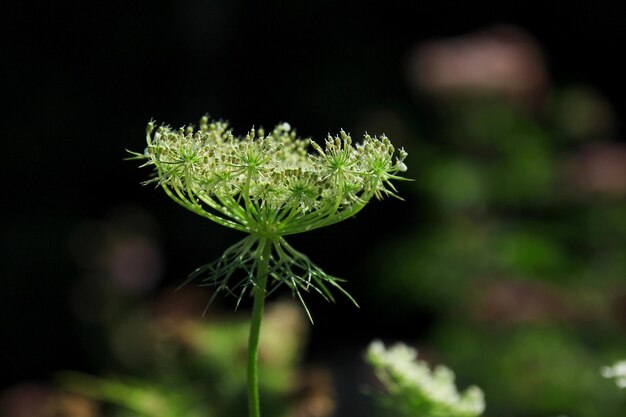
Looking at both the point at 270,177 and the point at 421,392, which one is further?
the point at 421,392

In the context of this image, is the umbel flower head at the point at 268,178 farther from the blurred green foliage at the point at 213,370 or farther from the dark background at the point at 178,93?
the dark background at the point at 178,93

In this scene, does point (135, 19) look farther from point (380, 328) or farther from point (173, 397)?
point (173, 397)

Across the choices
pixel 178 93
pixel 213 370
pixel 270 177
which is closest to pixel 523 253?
pixel 213 370

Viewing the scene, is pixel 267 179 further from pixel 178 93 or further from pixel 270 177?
pixel 178 93

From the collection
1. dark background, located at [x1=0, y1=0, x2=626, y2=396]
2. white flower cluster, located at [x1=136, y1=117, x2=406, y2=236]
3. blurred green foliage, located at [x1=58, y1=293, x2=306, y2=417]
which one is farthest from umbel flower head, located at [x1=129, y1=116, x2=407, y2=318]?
dark background, located at [x1=0, y1=0, x2=626, y2=396]

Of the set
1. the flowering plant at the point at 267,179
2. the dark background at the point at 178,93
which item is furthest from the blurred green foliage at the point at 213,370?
the dark background at the point at 178,93
